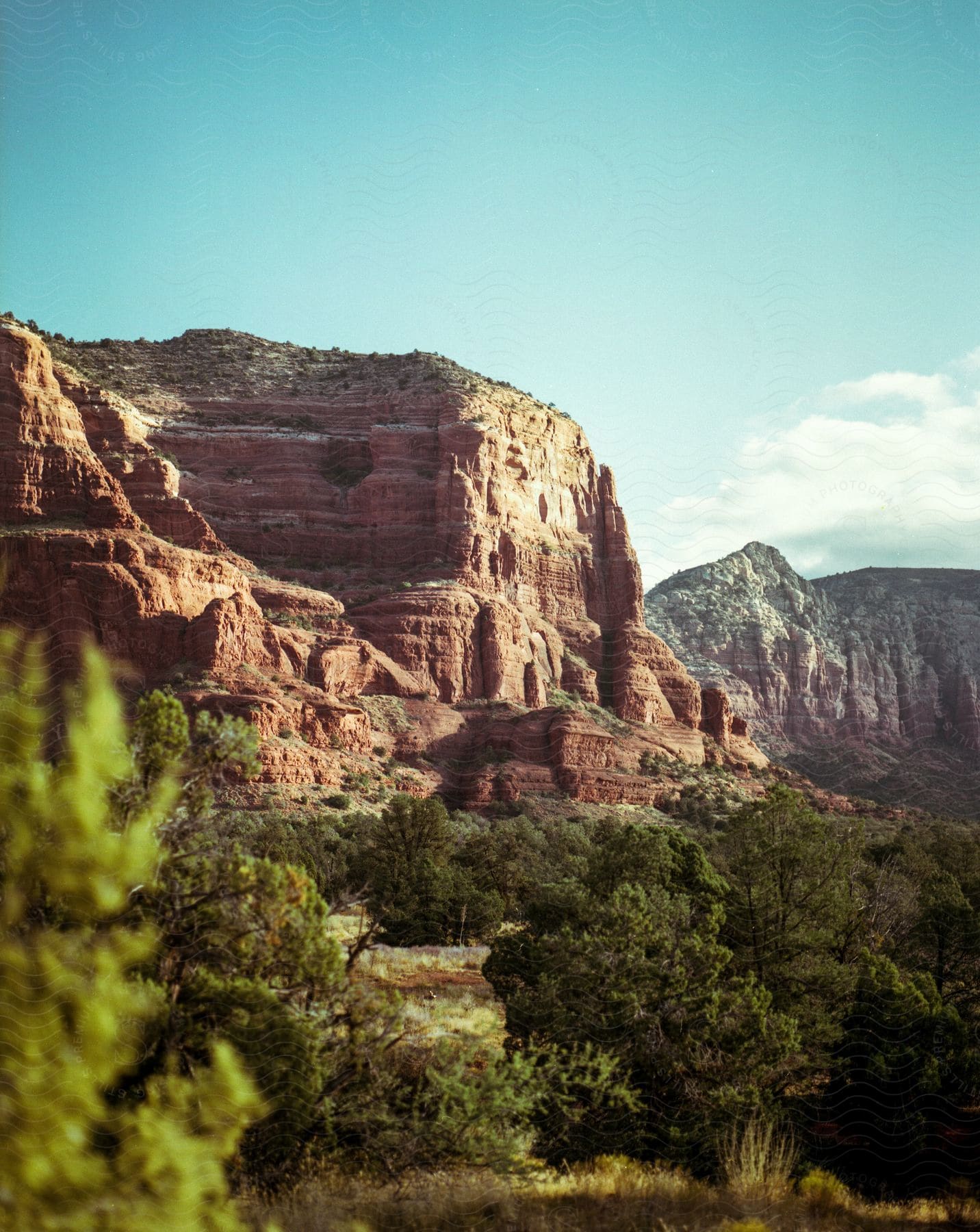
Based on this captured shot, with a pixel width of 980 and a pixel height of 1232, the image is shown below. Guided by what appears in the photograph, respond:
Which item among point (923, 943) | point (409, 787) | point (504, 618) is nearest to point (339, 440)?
point (504, 618)

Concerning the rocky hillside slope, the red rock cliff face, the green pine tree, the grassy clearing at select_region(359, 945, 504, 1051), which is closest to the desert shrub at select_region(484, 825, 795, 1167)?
the grassy clearing at select_region(359, 945, 504, 1051)

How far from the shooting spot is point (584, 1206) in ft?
21.4

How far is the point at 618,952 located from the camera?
8477mm

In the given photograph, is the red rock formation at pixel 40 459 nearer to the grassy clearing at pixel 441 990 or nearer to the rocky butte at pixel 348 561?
the rocky butte at pixel 348 561

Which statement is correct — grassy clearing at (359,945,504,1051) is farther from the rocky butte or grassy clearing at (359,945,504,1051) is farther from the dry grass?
the rocky butte

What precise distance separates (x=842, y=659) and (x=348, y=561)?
6874cm

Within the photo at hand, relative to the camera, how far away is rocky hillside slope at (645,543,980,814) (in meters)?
91.2

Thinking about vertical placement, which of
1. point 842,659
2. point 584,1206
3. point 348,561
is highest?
point 348,561

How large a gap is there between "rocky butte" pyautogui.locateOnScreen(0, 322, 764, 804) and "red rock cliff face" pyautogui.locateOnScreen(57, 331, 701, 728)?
0.60ft

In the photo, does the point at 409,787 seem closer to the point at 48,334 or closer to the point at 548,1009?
the point at 548,1009

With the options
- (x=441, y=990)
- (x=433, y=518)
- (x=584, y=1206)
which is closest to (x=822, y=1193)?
(x=584, y=1206)

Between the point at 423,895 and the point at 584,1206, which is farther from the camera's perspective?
the point at 423,895

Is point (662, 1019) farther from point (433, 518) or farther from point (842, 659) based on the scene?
point (842, 659)

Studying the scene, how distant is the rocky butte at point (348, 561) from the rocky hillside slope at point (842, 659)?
91.2 feet
